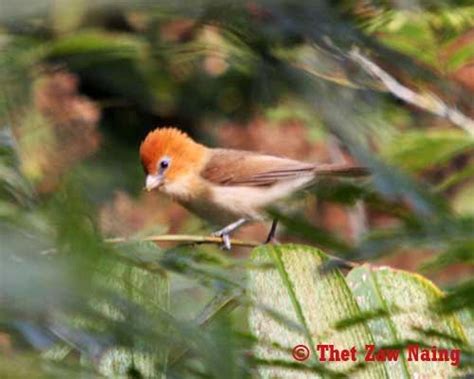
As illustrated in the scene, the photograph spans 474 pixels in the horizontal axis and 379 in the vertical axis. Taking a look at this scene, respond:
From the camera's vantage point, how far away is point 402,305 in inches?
25.0

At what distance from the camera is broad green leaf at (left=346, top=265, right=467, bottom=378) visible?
598mm

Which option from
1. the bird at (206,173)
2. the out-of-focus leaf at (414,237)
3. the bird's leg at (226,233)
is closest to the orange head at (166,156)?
the bird at (206,173)

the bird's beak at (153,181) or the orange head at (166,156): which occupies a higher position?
the orange head at (166,156)

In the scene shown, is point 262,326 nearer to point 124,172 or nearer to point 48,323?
point 48,323

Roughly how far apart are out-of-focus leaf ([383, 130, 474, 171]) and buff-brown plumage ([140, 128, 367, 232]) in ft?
3.29

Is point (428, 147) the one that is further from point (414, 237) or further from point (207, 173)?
point (207, 173)

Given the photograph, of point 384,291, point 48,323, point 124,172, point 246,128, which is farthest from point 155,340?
point 246,128

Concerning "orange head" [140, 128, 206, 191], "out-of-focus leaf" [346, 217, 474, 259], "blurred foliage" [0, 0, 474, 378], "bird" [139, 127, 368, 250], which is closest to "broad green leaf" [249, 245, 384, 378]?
"blurred foliage" [0, 0, 474, 378]

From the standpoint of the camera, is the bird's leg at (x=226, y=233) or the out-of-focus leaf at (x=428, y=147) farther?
the out-of-focus leaf at (x=428, y=147)

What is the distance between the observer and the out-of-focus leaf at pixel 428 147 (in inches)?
44.1

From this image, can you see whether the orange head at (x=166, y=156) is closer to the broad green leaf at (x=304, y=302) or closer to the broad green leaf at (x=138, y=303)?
the broad green leaf at (x=304, y=302)

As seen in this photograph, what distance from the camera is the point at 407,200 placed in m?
0.40

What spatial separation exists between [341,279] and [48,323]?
297 millimetres

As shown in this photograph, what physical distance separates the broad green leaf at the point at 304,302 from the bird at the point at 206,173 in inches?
65.6
